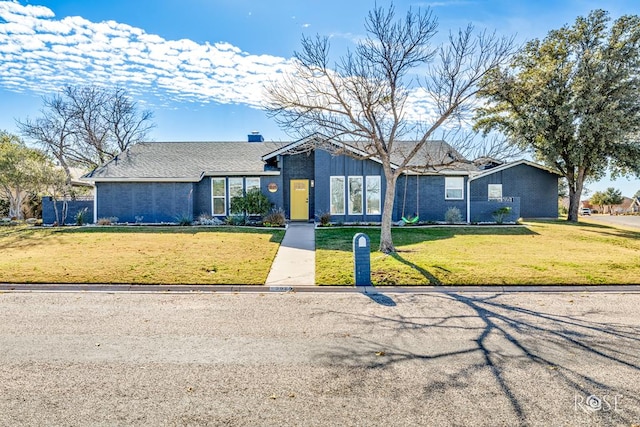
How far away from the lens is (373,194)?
64.2 ft

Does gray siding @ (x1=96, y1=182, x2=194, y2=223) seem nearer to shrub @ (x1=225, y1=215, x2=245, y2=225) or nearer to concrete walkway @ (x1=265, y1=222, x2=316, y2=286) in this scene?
shrub @ (x1=225, y1=215, x2=245, y2=225)

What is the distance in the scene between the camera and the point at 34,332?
18.6ft

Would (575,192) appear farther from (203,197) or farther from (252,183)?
(203,197)

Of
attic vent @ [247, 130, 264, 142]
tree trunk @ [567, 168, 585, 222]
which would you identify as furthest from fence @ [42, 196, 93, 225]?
tree trunk @ [567, 168, 585, 222]

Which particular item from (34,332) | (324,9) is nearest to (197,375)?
(34,332)

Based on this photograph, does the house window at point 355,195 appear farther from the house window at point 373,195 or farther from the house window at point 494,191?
the house window at point 494,191

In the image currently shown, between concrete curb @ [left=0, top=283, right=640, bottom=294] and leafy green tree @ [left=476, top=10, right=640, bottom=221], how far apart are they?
47.7 feet

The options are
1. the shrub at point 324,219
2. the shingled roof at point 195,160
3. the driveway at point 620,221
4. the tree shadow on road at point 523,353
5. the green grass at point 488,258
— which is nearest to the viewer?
the tree shadow on road at point 523,353

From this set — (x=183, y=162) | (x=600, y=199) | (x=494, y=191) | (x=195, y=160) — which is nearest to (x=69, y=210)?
(x=183, y=162)

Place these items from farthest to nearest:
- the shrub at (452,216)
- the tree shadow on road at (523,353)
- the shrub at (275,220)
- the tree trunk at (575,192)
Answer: the tree trunk at (575,192) < the shrub at (452,216) < the shrub at (275,220) < the tree shadow on road at (523,353)

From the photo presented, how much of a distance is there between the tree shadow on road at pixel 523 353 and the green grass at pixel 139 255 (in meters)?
4.35

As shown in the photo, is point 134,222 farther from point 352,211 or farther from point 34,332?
point 34,332

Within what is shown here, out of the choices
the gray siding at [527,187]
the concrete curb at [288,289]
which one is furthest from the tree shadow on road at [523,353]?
the gray siding at [527,187]

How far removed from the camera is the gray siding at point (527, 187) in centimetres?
2548
